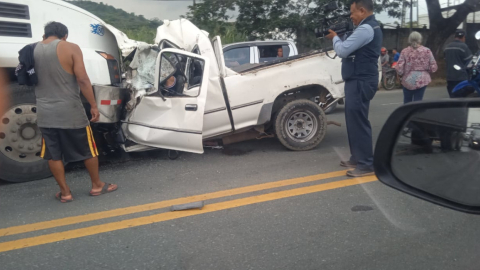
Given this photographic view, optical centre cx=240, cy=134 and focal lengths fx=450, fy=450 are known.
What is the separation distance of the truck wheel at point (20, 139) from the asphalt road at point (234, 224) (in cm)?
16

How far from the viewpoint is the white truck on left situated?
500cm

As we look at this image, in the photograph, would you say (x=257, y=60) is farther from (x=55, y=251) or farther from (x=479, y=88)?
(x=55, y=251)

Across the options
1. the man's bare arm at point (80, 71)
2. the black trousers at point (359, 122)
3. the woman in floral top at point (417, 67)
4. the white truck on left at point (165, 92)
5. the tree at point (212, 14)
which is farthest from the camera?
the tree at point (212, 14)

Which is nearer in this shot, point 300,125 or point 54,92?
point 54,92

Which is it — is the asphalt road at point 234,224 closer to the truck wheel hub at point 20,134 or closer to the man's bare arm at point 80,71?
the truck wheel hub at point 20,134

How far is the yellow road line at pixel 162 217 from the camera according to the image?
3.56 meters

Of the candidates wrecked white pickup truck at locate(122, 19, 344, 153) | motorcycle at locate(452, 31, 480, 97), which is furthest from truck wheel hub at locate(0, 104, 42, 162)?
motorcycle at locate(452, 31, 480, 97)

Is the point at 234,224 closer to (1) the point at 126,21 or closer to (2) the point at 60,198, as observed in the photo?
(2) the point at 60,198

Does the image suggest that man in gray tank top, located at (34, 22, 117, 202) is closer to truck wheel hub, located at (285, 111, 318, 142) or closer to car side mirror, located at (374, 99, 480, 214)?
truck wheel hub, located at (285, 111, 318, 142)

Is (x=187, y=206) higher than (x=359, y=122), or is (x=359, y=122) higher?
(x=359, y=122)

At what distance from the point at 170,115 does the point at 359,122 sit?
2.16 metres

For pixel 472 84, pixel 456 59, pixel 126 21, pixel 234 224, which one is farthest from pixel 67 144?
pixel 126 21

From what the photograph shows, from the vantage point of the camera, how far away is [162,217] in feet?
13.1

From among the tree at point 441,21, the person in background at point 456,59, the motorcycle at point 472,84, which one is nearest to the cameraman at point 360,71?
the motorcycle at point 472,84
